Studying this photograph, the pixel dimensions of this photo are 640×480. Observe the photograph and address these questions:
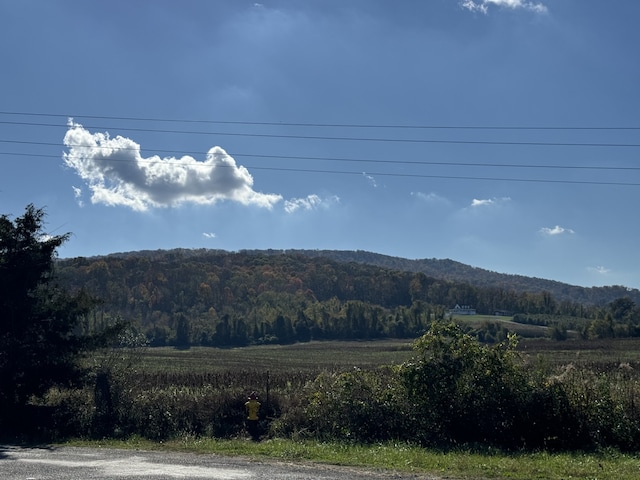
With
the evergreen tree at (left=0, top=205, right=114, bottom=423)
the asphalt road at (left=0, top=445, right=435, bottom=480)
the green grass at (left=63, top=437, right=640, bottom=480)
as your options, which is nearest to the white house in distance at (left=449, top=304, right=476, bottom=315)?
the evergreen tree at (left=0, top=205, right=114, bottom=423)

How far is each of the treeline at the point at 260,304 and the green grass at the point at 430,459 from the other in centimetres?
9409

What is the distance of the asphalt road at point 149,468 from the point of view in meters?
10.6

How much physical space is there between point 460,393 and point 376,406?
2.01 m

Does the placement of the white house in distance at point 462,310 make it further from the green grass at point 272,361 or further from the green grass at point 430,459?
the green grass at point 430,459

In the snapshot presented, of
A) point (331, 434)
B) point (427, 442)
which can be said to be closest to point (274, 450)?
point (331, 434)

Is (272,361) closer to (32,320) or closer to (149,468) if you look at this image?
(32,320)

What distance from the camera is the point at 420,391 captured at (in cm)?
1481

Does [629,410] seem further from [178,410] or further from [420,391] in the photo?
[178,410]

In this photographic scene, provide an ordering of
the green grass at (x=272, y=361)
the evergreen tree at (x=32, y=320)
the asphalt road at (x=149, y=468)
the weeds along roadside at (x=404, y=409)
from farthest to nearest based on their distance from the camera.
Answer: the green grass at (x=272, y=361) < the evergreen tree at (x=32, y=320) < the weeds along roadside at (x=404, y=409) < the asphalt road at (x=149, y=468)

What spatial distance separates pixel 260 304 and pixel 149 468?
528ft

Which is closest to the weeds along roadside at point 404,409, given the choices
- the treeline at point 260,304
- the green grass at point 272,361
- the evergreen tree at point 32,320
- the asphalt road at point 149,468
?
the evergreen tree at point 32,320

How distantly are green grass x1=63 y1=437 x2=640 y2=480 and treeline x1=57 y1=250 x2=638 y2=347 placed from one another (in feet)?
309

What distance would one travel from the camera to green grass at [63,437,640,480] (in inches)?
417

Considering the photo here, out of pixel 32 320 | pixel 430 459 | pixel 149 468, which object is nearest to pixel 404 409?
pixel 430 459
